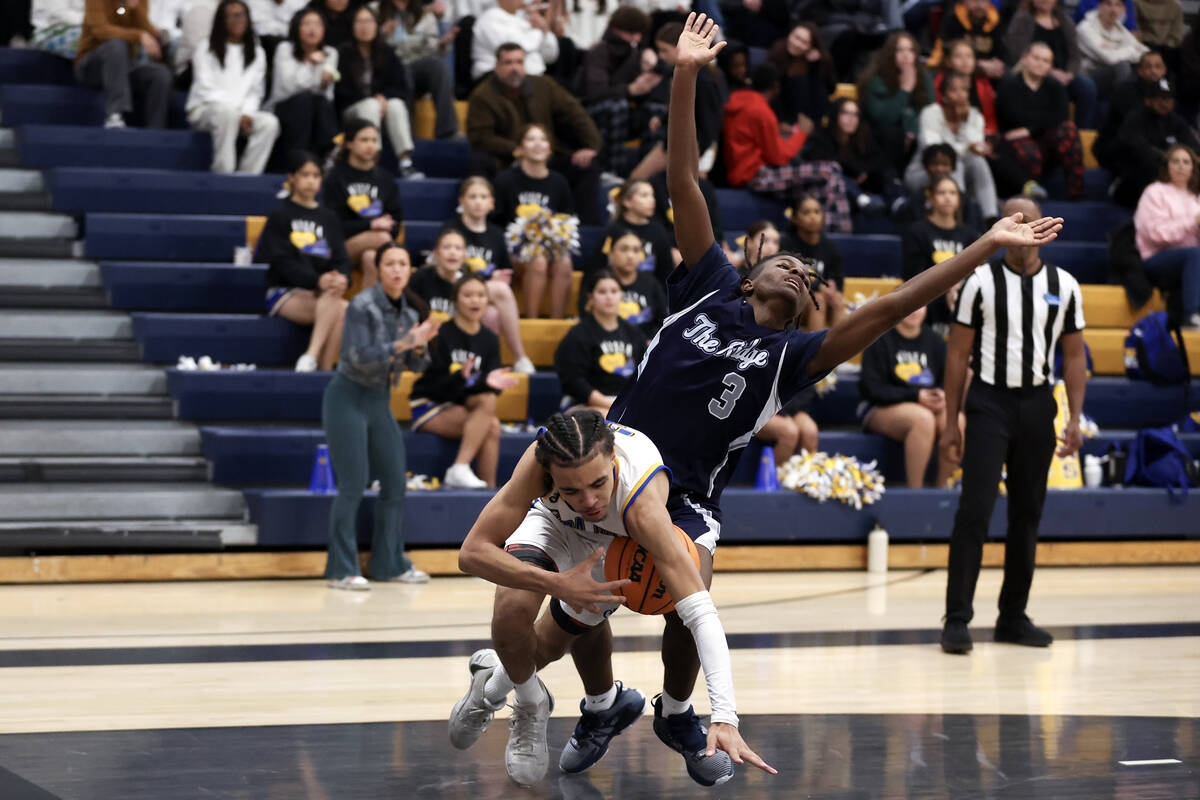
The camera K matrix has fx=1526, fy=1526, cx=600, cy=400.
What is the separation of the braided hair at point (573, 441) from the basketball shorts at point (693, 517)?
437 millimetres

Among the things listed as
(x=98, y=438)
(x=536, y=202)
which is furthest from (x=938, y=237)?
(x=98, y=438)

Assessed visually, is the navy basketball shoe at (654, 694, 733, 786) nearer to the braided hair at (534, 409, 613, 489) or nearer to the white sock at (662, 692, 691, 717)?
the white sock at (662, 692, 691, 717)

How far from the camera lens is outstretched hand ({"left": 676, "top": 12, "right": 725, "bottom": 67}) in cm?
370

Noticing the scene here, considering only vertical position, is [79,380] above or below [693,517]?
below

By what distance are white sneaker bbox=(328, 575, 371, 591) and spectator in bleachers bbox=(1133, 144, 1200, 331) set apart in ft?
17.9

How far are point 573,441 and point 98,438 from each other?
16.0 feet

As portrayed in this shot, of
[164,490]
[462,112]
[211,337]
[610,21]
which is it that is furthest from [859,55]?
[164,490]

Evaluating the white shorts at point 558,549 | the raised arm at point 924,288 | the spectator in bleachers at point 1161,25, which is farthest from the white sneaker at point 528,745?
the spectator in bleachers at point 1161,25

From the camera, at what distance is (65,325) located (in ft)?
26.5

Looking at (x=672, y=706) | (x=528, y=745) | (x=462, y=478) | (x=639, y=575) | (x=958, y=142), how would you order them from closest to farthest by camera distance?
(x=639, y=575) < (x=528, y=745) < (x=672, y=706) < (x=462, y=478) < (x=958, y=142)

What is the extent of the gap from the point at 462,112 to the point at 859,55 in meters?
3.26

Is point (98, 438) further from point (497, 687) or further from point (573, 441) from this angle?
point (573, 441)

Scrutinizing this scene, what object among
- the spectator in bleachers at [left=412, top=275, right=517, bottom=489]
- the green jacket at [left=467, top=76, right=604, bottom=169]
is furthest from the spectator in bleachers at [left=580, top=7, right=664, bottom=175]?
the spectator in bleachers at [left=412, top=275, right=517, bottom=489]

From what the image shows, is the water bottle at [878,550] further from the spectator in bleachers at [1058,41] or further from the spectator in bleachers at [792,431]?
the spectator in bleachers at [1058,41]
